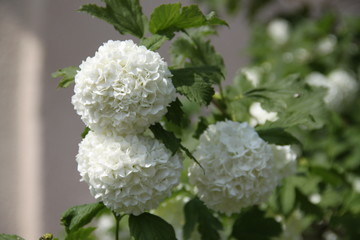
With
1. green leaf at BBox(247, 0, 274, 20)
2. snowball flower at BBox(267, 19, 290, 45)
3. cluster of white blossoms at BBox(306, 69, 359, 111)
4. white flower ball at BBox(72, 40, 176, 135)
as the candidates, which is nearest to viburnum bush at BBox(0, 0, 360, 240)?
white flower ball at BBox(72, 40, 176, 135)

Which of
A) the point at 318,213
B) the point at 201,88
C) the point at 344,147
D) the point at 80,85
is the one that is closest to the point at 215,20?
the point at 201,88

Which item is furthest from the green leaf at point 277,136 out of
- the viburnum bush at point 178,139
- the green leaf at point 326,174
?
the green leaf at point 326,174

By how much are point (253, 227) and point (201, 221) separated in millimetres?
216

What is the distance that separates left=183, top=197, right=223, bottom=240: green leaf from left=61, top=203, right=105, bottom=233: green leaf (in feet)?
0.85

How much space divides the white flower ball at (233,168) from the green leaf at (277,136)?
0.03 metres

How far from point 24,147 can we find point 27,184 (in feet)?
0.75

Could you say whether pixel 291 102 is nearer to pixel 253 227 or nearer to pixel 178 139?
pixel 253 227

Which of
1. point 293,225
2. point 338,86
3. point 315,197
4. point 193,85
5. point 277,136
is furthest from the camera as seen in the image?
point 338,86

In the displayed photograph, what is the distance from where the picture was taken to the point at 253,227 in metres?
1.39

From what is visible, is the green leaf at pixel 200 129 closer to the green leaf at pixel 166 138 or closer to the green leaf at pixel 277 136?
the green leaf at pixel 277 136

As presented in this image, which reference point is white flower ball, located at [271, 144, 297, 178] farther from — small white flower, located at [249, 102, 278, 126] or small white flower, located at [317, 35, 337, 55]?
small white flower, located at [317, 35, 337, 55]

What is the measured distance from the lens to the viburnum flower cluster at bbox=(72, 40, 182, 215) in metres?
0.96

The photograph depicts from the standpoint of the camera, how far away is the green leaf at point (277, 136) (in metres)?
1.20

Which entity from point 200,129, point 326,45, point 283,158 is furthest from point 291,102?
point 326,45
